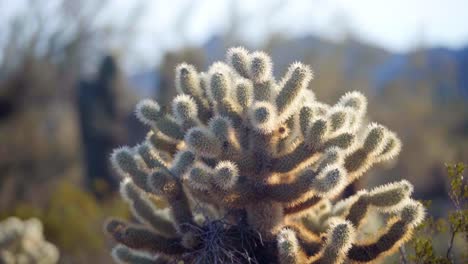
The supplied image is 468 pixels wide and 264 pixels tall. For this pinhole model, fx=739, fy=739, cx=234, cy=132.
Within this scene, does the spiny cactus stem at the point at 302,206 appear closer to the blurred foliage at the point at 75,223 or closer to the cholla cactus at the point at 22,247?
the cholla cactus at the point at 22,247

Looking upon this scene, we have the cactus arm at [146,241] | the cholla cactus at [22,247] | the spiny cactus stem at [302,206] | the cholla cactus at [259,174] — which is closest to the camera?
the cholla cactus at [259,174]

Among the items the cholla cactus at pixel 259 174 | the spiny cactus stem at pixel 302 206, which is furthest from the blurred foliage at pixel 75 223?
the spiny cactus stem at pixel 302 206

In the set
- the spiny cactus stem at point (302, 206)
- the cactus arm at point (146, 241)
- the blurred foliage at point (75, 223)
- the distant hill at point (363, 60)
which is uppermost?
the distant hill at point (363, 60)

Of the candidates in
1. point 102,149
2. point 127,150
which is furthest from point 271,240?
point 102,149

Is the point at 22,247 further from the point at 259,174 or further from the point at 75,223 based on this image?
the point at 75,223

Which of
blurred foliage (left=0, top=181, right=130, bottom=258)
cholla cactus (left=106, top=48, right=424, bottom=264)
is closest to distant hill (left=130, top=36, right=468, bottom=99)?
blurred foliage (left=0, top=181, right=130, bottom=258)

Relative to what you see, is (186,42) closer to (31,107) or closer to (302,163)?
(31,107)
